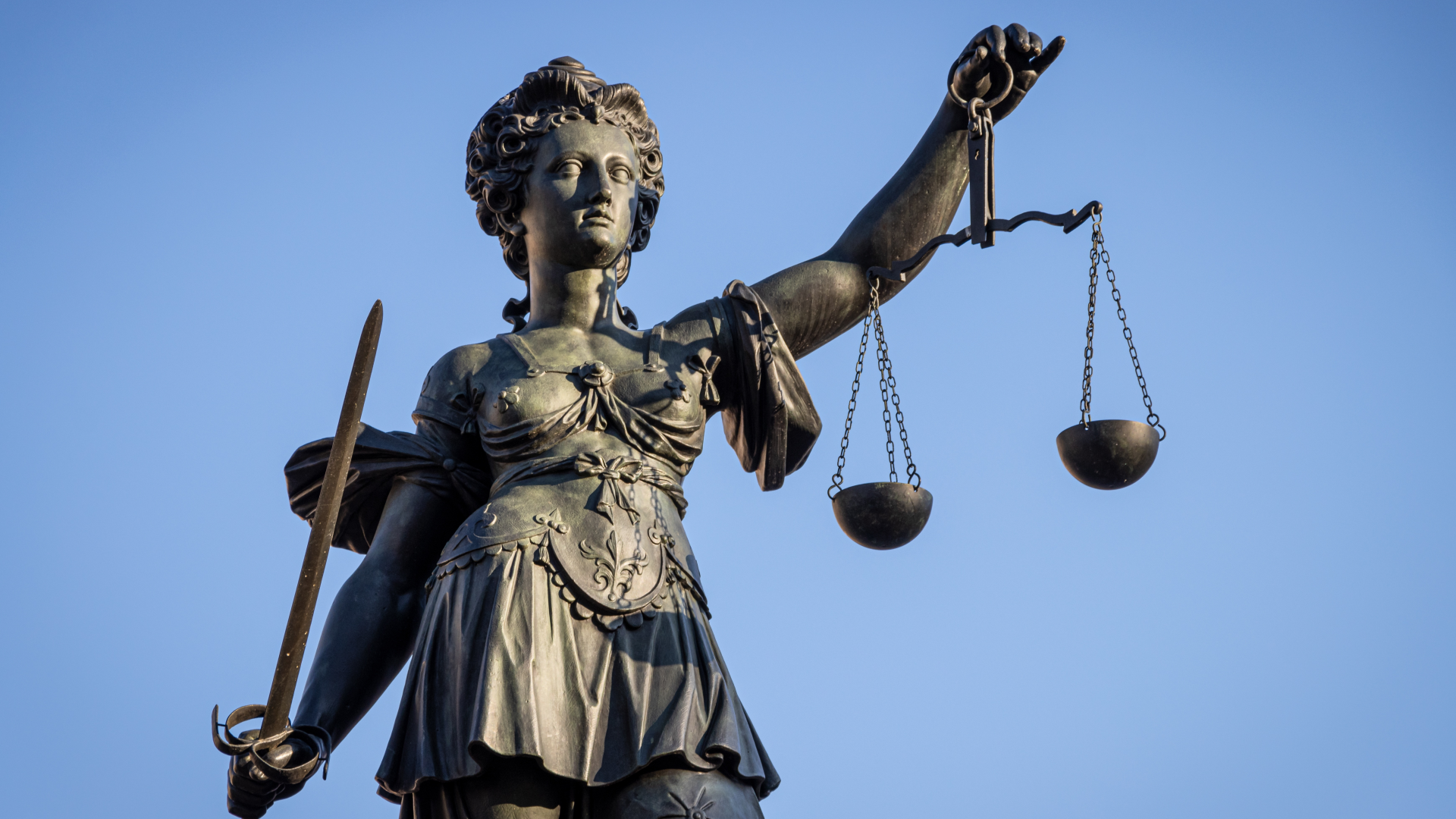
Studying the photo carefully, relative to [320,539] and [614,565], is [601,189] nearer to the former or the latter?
[614,565]

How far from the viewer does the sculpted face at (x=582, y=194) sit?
33.0 ft

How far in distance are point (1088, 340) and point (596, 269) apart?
2371 millimetres

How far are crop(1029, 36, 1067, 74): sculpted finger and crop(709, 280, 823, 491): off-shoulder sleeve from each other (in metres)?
1.72

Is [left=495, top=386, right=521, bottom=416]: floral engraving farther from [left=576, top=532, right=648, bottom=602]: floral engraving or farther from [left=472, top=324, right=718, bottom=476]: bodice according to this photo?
[left=576, top=532, right=648, bottom=602]: floral engraving

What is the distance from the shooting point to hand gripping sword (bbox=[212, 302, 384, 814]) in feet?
27.4

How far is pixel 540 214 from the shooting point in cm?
1020

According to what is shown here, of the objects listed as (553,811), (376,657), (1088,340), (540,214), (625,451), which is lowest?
(553,811)

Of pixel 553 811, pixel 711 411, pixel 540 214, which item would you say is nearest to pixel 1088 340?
pixel 711 411

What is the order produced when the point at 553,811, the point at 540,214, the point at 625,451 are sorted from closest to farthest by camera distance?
the point at 553,811
the point at 625,451
the point at 540,214

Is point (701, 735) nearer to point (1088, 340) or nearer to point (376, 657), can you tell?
point (376, 657)

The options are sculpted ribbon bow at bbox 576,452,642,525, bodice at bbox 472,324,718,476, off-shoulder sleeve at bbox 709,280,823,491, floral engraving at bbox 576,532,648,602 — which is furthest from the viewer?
off-shoulder sleeve at bbox 709,280,823,491

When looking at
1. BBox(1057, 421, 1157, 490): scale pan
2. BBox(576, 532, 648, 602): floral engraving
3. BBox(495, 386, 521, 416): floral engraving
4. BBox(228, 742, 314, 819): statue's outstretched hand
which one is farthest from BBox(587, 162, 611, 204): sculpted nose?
BBox(228, 742, 314, 819): statue's outstretched hand

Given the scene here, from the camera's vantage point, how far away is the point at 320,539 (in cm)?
843

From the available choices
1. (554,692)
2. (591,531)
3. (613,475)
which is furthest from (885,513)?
(554,692)
